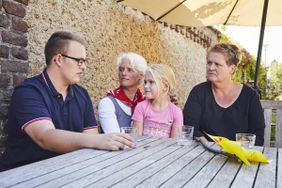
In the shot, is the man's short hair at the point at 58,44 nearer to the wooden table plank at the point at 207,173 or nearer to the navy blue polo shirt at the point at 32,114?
the navy blue polo shirt at the point at 32,114

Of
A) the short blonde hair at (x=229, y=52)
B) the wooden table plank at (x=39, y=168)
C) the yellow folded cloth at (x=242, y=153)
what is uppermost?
the short blonde hair at (x=229, y=52)

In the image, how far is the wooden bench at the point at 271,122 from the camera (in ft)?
10.7

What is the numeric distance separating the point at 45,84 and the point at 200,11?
2280 millimetres

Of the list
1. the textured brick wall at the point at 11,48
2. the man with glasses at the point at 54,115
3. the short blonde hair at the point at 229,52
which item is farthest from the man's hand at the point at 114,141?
the short blonde hair at the point at 229,52

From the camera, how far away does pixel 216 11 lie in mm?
4109

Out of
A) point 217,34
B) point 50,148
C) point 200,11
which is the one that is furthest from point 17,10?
point 217,34

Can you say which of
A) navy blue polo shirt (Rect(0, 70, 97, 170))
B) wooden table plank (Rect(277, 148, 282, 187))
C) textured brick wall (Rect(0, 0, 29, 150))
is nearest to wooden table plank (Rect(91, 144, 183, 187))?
wooden table plank (Rect(277, 148, 282, 187))

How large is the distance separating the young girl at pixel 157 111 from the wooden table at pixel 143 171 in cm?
89

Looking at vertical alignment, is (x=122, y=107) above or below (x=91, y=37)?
below

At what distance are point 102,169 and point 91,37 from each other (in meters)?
2.33

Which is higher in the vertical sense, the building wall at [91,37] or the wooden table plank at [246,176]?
the building wall at [91,37]

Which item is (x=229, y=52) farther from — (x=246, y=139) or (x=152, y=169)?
(x=152, y=169)

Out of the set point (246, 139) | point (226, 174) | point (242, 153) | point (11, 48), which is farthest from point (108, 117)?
point (226, 174)

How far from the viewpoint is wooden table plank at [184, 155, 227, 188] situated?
1330 mm
